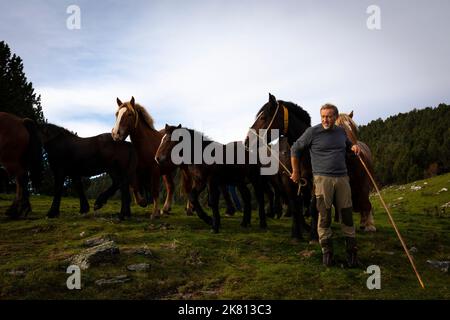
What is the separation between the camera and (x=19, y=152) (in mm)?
11508

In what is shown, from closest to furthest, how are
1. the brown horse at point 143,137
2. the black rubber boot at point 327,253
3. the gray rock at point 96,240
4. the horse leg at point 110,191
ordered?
the black rubber boot at point 327,253 < the gray rock at point 96,240 < the brown horse at point 143,137 < the horse leg at point 110,191

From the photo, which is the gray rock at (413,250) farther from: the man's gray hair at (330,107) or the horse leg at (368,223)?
the man's gray hair at (330,107)

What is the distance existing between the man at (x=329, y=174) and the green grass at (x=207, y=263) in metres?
0.57

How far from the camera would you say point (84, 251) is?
7707mm

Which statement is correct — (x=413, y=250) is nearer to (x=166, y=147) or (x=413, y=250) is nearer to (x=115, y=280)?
(x=115, y=280)

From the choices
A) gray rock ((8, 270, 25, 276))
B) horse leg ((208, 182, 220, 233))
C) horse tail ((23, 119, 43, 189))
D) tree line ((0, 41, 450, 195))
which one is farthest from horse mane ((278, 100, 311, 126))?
tree line ((0, 41, 450, 195))

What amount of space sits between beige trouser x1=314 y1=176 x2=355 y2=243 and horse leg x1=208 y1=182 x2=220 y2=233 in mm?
3491

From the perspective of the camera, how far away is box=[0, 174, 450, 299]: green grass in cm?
616

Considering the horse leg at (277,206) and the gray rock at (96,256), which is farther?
the horse leg at (277,206)

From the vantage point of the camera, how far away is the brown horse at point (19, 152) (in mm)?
11375

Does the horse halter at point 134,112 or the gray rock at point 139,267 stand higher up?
the horse halter at point 134,112

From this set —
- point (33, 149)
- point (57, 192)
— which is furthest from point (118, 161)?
point (33, 149)

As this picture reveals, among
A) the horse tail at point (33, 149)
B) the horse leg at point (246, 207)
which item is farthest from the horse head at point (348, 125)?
the horse tail at point (33, 149)

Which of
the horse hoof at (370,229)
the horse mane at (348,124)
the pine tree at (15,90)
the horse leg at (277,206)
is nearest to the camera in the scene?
the horse mane at (348,124)
